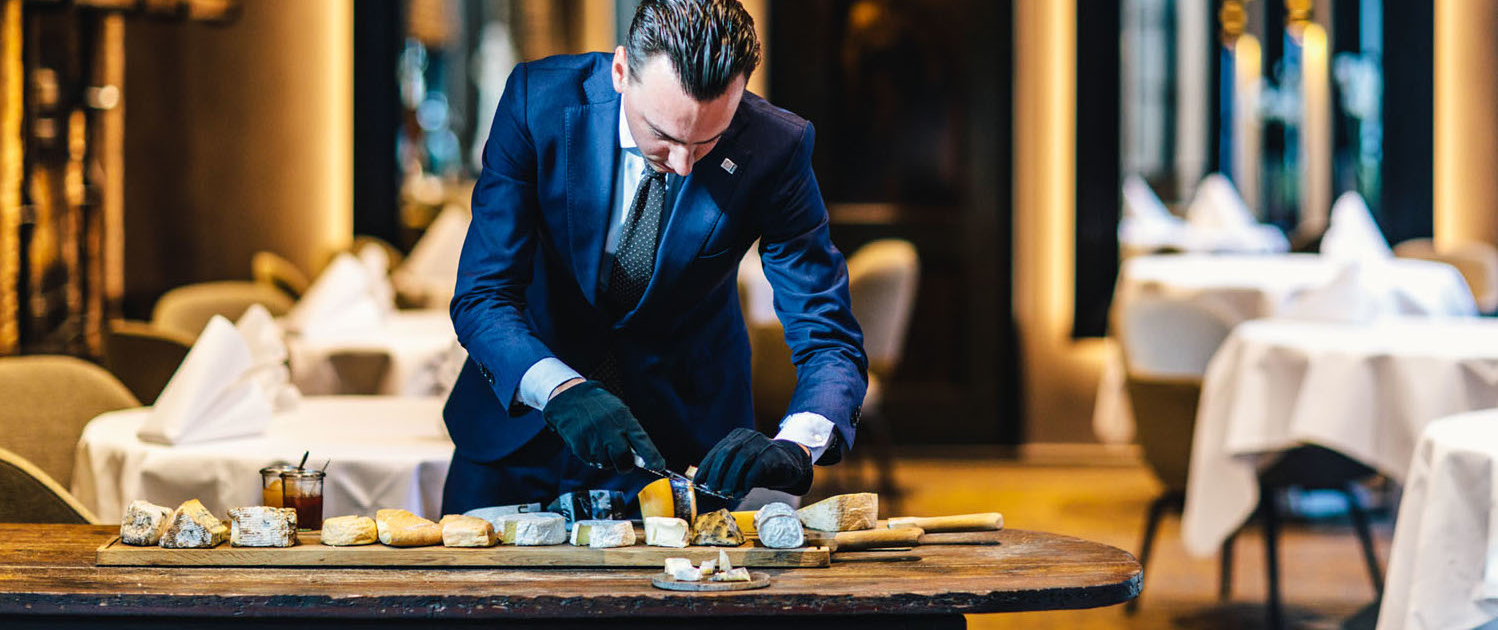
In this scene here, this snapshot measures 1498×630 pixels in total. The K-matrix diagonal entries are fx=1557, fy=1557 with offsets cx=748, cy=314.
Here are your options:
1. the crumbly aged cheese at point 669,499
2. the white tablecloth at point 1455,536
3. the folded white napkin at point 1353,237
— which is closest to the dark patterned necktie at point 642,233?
the crumbly aged cheese at point 669,499

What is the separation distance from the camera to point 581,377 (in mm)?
1727

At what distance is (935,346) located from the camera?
7082mm

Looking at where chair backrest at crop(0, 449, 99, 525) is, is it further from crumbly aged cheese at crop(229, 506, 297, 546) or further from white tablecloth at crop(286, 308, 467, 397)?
white tablecloth at crop(286, 308, 467, 397)

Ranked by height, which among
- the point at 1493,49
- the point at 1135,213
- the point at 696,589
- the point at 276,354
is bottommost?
the point at 696,589

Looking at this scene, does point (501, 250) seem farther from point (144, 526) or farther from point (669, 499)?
point (144, 526)

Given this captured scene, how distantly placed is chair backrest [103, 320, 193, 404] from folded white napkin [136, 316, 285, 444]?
2.42 feet

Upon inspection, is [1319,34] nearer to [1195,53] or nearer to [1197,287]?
[1195,53]

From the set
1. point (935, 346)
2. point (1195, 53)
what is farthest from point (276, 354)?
point (1195, 53)

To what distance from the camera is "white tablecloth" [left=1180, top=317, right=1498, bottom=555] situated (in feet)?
11.2

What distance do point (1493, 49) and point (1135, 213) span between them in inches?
67.5

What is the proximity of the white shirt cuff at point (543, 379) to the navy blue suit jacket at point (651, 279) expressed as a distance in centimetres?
1

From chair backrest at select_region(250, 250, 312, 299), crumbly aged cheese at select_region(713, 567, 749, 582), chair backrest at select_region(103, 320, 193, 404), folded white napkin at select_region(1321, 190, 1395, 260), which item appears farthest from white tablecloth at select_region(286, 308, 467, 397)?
folded white napkin at select_region(1321, 190, 1395, 260)

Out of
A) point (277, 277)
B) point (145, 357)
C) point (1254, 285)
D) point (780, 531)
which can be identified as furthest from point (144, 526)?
point (1254, 285)

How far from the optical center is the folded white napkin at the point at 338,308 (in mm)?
4297
